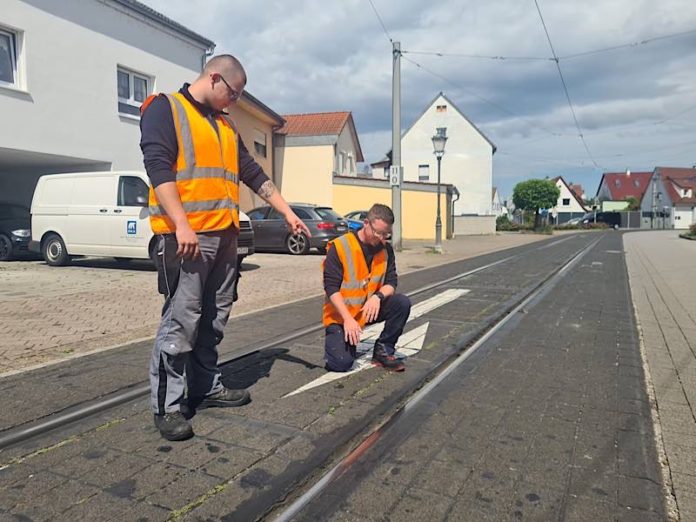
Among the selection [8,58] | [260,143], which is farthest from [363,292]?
[260,143]

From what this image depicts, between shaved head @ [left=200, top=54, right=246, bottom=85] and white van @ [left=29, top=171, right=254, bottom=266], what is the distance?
700cm

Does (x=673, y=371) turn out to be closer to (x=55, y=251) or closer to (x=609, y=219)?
(x=55, y=251)

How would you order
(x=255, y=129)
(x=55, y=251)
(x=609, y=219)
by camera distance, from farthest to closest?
(x=609, y=219), (x=255, y=129), (x=55, y=251)

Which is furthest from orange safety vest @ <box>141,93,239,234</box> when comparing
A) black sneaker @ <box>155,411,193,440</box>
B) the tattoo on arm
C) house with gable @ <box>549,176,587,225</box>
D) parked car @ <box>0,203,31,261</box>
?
house with gable @ <box>549,176,587,225</box>

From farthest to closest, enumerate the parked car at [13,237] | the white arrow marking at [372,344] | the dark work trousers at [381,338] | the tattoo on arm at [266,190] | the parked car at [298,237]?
the parked car at [298,237] → the parked car at [13,237] → the dark work trousers at [381,338] → the white arrow marking at [372,344] → the tattoo on arm at [266,190]

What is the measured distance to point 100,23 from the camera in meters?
14.2

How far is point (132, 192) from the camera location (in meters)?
10.6

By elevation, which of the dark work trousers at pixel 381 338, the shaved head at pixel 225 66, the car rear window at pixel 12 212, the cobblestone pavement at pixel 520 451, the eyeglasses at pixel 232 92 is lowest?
the cobblestone pavement at pixel 520 451

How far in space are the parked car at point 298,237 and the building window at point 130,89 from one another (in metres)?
4.75

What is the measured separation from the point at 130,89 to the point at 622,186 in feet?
359

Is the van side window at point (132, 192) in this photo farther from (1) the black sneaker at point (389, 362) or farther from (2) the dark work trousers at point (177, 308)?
(2) the dark work trousers at point (177, 308)

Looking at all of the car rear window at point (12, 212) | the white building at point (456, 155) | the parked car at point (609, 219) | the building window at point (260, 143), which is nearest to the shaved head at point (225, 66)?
the car rear window at point (12, 212)

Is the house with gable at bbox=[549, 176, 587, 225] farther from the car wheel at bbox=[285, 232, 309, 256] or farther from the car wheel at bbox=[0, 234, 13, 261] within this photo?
the car wheel at bbox=[0, 234, 13, 261]

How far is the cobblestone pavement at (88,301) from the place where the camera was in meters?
5.21
